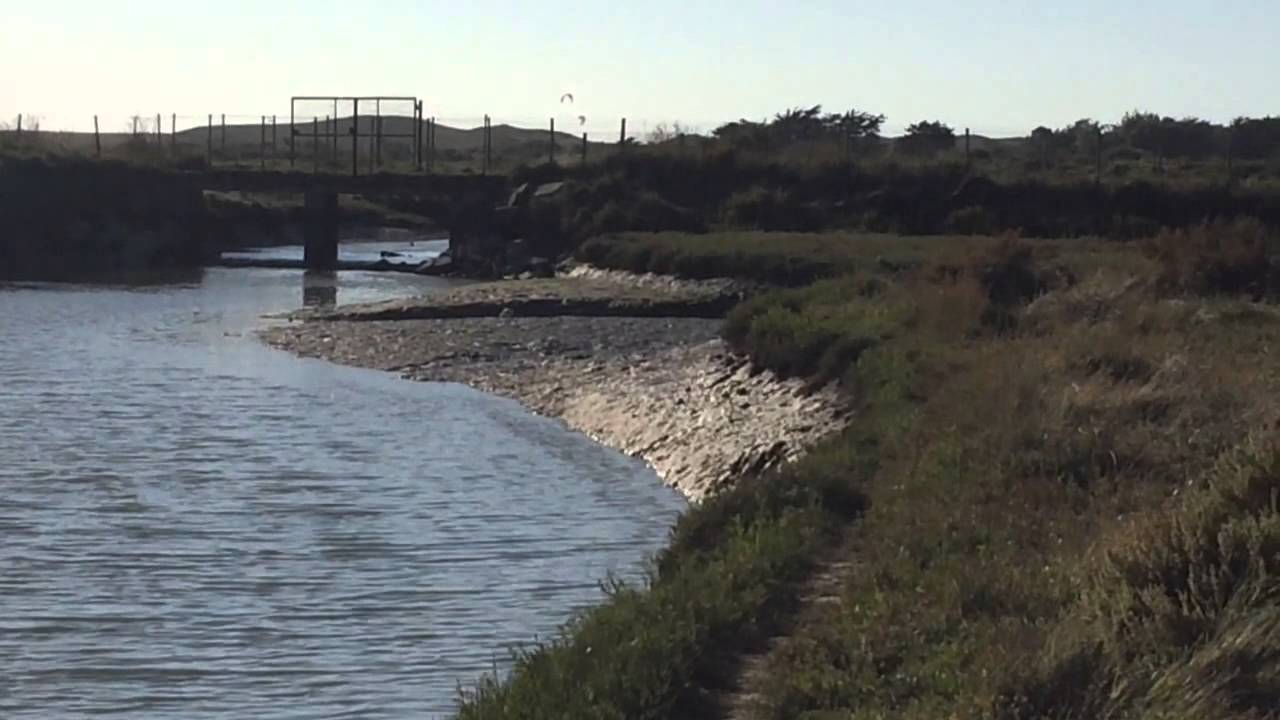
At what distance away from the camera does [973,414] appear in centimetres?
1673

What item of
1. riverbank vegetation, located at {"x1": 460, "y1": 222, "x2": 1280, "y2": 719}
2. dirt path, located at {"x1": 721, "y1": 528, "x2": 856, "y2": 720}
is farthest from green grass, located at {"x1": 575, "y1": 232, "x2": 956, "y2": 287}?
dirt path, located at {"x1": 721, "y1": 528, "x2": 856, "y2": 720}

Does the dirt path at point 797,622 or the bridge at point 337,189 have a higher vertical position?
the dirt path at point 797,622

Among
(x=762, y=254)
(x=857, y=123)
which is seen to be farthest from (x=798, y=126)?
(x=762, y=254)

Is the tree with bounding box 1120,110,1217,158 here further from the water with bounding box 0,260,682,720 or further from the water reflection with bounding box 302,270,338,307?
the water with bounding box 0,260,682,720

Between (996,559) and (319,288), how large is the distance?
42337 mm

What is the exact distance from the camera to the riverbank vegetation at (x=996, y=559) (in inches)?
340

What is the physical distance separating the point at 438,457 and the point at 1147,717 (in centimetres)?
1636

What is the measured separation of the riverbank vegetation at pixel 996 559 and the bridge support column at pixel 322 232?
41268 millimetres

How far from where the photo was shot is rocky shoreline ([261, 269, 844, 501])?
22562 millimetres

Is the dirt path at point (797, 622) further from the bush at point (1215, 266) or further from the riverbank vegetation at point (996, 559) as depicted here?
the bush at point (1215, 266)

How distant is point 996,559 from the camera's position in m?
11.2

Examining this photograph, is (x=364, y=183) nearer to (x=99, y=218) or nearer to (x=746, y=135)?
(x=99, y=218)

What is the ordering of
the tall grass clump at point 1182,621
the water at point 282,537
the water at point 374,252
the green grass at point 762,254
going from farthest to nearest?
the water at point 374,252 → the green grass at point 762,254 → the water at point 282,537 → the tall grass clump at point 1182,621

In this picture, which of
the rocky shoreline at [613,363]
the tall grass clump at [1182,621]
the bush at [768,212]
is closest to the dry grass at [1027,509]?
the tall grass clump at [1182,621]
